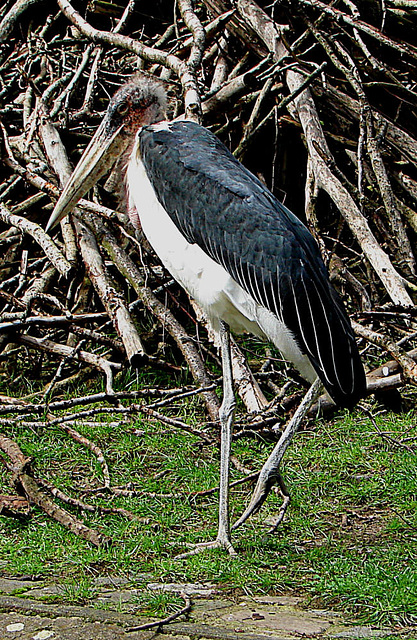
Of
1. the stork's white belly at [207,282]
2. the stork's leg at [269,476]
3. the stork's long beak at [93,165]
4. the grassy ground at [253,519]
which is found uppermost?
the stork's long beak at [93,165]

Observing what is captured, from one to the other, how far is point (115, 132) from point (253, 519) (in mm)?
2178

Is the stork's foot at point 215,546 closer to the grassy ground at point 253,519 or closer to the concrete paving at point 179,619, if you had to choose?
the grassy ground at point 253,519

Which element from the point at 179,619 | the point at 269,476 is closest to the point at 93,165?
the point at 269,476

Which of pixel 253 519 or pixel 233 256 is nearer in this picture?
pixel 233 256

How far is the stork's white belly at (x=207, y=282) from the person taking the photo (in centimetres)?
333

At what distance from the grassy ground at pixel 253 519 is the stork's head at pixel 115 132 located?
128cm

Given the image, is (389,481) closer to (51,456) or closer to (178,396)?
(178,396)

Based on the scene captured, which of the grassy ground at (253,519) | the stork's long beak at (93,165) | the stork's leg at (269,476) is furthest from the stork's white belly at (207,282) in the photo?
the grassy ground at (253,519)

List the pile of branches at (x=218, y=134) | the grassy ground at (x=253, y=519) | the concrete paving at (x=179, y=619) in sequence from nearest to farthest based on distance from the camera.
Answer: the concrete paving at (x=179, y=619) < the grassy ground at (x=253, y=519) < the pile of branches at (x=218, y=134)

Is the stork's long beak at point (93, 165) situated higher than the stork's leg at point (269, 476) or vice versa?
the stork's long beak at point (93, 165)

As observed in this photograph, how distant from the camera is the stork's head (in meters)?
4.34

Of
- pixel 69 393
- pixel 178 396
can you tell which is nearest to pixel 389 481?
pixel 178 396

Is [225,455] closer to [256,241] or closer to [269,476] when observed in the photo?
[269,476]

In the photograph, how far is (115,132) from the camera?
4418mm
